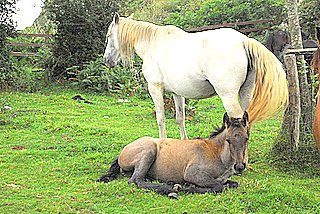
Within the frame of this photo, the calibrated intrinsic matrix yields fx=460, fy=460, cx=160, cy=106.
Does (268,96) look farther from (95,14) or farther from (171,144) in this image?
(95,14)

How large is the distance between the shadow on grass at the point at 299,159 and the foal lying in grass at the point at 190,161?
3.98 ft

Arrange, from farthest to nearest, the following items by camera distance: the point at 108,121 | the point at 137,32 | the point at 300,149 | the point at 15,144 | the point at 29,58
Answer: the point at 29,58, the point at 108,121, the point at 15,144, the point at 137,32, the point at 300,149

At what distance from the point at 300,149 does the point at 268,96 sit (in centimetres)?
105

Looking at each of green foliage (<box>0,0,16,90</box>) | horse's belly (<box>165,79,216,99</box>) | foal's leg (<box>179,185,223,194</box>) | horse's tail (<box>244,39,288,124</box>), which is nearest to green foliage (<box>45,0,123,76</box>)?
green foliage (<box>0,0,16,90</box>)

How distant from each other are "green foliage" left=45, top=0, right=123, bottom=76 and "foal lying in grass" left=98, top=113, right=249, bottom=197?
32.8ft

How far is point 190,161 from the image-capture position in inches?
220

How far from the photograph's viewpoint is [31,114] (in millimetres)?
11164

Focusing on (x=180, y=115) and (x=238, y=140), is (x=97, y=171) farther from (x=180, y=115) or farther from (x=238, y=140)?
(x=238, y=140)

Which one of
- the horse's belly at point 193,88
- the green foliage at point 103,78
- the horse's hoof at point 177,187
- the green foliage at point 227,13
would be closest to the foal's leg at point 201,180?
the horse's hoof at point 177,187

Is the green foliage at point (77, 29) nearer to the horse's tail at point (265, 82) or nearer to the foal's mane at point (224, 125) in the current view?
the horse's tail at point (265, 82)

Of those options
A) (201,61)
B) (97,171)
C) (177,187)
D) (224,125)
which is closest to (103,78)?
(97,171)

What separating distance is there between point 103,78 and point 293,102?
31.3 feet

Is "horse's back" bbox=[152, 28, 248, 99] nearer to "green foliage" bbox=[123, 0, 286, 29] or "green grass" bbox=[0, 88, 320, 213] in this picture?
"green grass" bbox=[0, 88, 320, 213]

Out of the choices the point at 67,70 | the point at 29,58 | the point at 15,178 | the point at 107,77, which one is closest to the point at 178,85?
the point at 15,178
